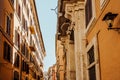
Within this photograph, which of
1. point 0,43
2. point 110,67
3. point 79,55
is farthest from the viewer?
point 0,43

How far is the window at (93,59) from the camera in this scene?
10133mm

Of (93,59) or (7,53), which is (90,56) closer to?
(93,59)

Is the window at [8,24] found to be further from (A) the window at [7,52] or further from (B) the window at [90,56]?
(B) the window at [90,56]

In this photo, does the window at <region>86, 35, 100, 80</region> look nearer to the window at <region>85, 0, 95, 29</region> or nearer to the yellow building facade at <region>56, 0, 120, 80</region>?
the yellow building facade at <region>56, 0, 120, 80</region>

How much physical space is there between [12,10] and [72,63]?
21.9 feet

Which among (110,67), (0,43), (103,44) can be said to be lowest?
(110,67)

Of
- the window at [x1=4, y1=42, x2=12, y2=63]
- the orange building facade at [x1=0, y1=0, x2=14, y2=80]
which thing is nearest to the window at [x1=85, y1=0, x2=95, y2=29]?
the orange building facade at [x1=0, y1=0, x2=14, y2=80]

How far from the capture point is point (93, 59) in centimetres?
1145

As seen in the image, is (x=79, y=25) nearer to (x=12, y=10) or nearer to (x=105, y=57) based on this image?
(x=105, y=57)

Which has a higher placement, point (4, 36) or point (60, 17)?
point (60, 17)

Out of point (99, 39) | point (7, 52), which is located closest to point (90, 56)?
point (99, 39)

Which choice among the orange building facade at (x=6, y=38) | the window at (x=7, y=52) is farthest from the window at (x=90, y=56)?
the window at (x=7, y=52)

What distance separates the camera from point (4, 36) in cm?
1880

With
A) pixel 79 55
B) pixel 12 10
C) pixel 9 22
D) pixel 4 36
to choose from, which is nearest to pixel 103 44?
pixel 79 55
